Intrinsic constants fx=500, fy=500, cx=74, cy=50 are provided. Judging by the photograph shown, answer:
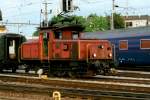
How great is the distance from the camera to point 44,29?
28078mm

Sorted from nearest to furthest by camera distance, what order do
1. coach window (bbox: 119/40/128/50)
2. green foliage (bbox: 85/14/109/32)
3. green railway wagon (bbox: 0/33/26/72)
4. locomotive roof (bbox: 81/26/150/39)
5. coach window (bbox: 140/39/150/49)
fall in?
coach window (bbox: 140/39/150/49), green railway wagon (bbox: 0/33/26/72), locomotive roof (bbox: 81/26/150/39), coach window (bbox: 119/40/128/50), green foliage (bbox: 85/14/109/32)

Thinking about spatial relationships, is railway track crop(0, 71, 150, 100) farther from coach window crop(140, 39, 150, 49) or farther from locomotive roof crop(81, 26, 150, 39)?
locomotive roof crop(81, 26, 150, 39)

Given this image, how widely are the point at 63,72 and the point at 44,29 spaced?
2673 mm

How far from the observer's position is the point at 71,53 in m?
26.9

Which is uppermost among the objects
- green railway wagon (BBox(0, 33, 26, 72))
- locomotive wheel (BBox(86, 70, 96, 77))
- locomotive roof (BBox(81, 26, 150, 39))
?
locomotive roof (BBox(81, 26, 150, 39))

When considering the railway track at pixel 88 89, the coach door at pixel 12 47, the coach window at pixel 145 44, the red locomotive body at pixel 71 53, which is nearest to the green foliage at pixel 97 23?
the coach door at pixel 12 47

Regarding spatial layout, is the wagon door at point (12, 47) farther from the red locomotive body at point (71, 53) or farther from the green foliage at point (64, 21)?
the red locomotive body at point (71, 53)

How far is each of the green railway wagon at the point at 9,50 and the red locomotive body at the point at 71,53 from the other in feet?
18.4

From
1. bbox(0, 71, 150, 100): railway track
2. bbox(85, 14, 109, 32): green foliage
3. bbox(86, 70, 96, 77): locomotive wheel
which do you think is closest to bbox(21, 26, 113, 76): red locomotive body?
bbox(86, 70, 96, 77): locomotive wheel

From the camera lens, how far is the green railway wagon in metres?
33.6

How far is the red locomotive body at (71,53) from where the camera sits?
1045 inches

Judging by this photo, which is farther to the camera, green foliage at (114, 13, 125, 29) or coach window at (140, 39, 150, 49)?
green foliage at (114, 13, 125, 29)

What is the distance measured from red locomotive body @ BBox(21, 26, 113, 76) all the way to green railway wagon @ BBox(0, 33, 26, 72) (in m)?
5.61

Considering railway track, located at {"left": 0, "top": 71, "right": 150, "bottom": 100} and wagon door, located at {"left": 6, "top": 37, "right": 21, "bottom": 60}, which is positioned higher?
wagon door, located at {"left": 6, "top": 37, "right": 21, "bottom": 60}
